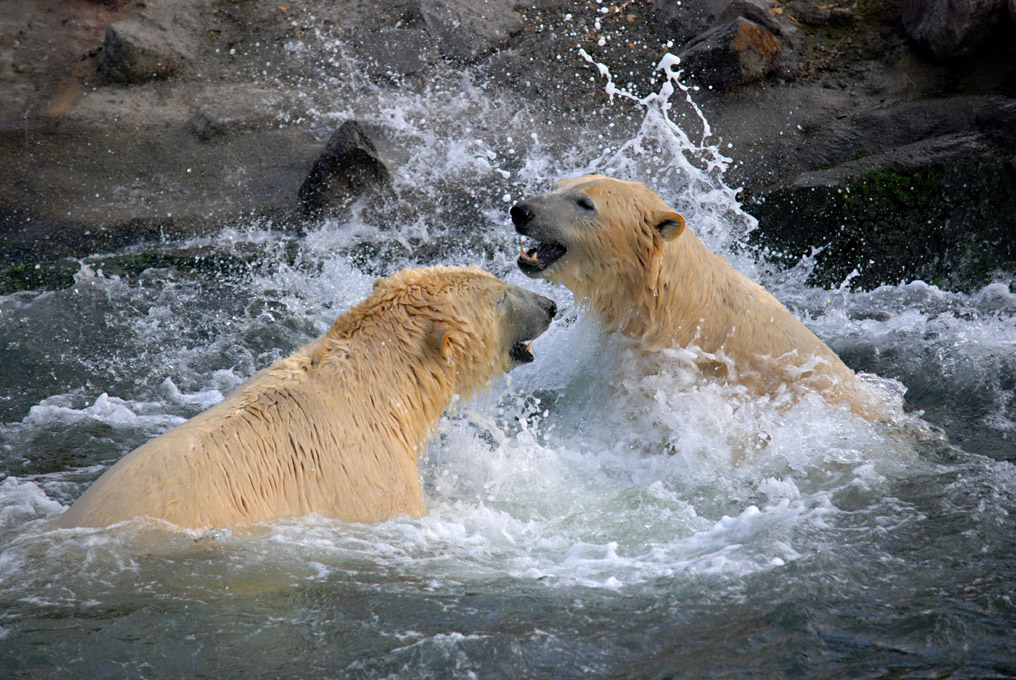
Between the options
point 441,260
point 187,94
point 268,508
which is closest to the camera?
point 268,508

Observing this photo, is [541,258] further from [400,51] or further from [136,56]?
[136,56]

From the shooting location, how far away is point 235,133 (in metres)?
8.26

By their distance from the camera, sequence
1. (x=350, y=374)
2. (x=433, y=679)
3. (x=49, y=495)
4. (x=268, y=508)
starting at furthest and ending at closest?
(x=49, y=495) → (x=350, y=374) → (x=268, y=508) → (x=433, y=679)

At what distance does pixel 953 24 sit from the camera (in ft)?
25.6

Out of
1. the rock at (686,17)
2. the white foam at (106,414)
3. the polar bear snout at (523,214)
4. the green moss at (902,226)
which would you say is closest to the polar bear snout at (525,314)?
the polar bear snout at (523,214)

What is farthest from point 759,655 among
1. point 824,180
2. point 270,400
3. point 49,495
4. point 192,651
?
point 824,180

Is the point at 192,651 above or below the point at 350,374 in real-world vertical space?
below

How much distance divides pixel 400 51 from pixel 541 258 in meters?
5.64

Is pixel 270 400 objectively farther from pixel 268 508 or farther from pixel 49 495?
pixel 49 495

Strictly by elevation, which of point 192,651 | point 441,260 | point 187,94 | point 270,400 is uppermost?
point 187,94

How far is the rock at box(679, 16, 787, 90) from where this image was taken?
8.23 metres

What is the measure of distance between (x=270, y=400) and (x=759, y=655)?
2027 millimetres

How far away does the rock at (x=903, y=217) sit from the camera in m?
6.72

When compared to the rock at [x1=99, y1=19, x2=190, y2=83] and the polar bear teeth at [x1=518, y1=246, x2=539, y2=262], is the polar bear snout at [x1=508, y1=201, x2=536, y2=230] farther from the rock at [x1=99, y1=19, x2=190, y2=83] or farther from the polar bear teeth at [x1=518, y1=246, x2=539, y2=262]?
the rock at [x1=99, y1=19, x2=190, y2=83]
